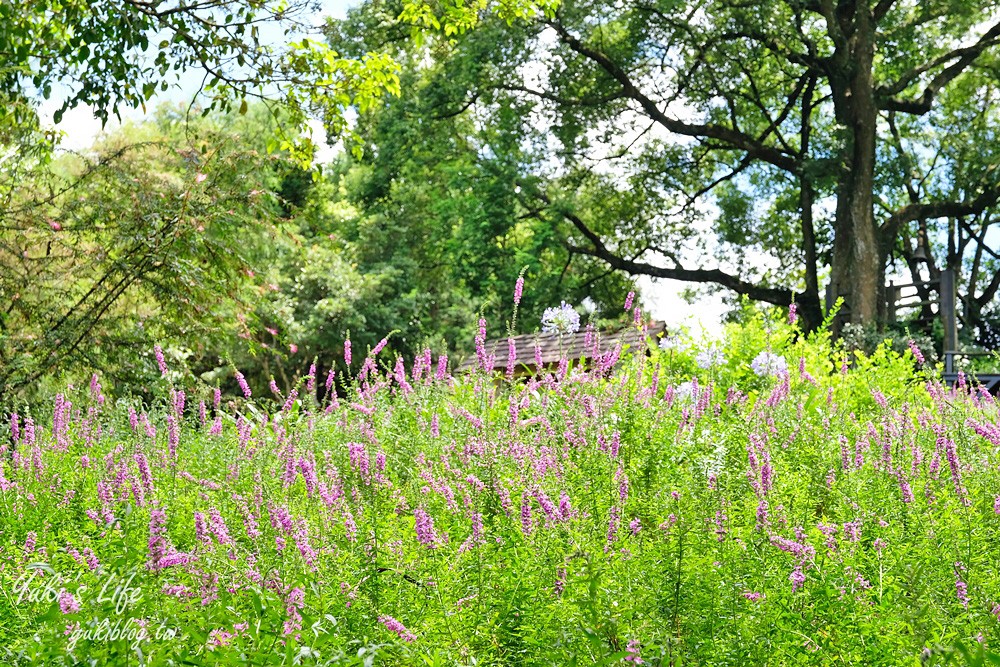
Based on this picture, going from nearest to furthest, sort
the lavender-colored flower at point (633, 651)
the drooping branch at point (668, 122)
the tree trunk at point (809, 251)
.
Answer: the lavender-colored flower at point (633, 651) → the drooping branch at point (668, 122) → the tree trunk at point (809, 251)

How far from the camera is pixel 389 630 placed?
11.2 feet

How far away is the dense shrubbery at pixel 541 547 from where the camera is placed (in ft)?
10.8

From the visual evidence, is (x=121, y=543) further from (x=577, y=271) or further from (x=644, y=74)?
(x=577, y=271)

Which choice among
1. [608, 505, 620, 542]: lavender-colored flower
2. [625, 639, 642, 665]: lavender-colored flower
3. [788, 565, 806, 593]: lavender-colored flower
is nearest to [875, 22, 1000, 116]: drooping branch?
[608, 505, 620, 542]: lavender-colored flower

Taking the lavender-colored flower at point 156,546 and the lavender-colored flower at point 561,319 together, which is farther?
the lavender-colored flower at point 561,319

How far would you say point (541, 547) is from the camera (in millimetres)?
3910

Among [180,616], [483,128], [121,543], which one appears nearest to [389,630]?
[180,616]

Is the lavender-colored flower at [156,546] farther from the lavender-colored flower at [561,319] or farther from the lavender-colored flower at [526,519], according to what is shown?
the lavender-colored flower at [561,319]

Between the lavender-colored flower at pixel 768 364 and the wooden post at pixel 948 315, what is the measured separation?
10556mm

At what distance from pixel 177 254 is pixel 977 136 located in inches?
778

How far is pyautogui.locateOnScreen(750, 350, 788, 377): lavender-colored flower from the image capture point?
848cm

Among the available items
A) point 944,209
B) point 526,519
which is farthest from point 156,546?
point 944,209

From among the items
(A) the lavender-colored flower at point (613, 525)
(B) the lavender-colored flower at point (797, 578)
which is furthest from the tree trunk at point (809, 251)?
(B) the lavender-colored flower at point (797, 578)

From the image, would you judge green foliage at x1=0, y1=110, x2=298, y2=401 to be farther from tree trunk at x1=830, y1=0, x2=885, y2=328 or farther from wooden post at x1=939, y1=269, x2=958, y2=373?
wooden post at x1=939, y1=269, x2=958, y2=373
